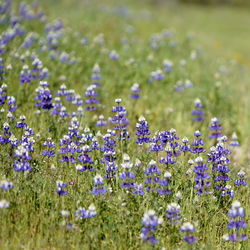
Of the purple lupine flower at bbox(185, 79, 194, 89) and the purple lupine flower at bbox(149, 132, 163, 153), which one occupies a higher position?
the purple lupine flower at bbox(185, 79, 194, 89)

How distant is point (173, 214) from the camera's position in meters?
3.08

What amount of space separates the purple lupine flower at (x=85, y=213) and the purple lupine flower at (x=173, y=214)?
24.7 inches

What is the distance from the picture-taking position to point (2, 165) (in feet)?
11.2

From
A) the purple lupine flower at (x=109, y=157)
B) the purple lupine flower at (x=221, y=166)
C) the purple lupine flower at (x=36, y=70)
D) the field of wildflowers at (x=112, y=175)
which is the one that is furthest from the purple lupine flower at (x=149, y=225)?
the purple lupine flower at (x=36, y=70)

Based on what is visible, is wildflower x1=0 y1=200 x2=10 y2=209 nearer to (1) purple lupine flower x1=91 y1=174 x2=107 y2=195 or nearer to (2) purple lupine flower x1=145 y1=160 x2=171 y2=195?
(1) purple lupine flower x1=91 y1=174 x2=107 y2=195

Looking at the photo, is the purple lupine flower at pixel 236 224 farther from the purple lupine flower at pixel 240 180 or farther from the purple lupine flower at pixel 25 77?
the purple lupine flower at pixel 25 77

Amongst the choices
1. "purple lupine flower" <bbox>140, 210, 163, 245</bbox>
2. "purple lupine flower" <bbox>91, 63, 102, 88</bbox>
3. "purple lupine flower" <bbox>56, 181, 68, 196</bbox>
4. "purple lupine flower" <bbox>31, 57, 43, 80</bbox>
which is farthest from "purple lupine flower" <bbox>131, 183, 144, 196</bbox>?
"purple lupine flower" <bbox>91, 63, 102, 88</bbox>

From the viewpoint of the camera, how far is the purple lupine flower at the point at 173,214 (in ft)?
10.0

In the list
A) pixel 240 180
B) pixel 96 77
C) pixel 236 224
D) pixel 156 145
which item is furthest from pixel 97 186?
pixel 96 77

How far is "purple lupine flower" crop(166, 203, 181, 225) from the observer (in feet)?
10.0

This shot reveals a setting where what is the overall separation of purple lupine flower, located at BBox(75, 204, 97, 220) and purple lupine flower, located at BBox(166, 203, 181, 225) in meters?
0.63

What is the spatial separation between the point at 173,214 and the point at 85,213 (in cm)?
75

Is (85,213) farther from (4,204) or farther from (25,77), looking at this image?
(25,77)

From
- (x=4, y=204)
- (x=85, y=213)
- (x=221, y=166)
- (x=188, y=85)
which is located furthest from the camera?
(x=188, y=85)
